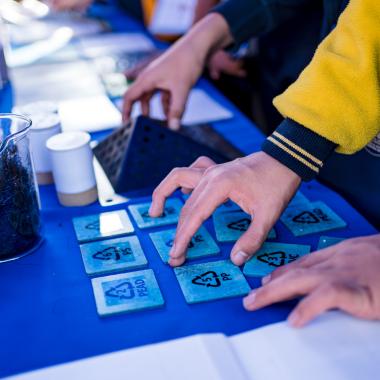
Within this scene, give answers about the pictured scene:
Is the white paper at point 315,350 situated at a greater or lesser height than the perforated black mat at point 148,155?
lesser

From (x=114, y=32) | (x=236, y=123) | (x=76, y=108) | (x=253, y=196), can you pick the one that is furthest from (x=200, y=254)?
(x=114, y=32)

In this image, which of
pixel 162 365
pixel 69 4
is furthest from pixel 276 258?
pixel 69 4

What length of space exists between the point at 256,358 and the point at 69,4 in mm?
1891

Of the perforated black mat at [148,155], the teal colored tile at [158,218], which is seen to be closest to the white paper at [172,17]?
the perforated black mat at [148,155]

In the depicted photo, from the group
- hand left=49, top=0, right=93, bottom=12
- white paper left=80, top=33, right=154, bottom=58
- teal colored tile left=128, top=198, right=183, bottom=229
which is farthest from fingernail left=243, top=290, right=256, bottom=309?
hand left=49, top=0, right=93, bottom=12

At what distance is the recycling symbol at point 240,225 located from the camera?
2.39 feet

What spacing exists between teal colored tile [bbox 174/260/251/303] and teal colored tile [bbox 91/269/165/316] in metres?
0.03

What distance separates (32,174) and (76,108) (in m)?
0.56

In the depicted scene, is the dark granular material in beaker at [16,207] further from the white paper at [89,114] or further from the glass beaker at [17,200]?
the white paper at [89,114]

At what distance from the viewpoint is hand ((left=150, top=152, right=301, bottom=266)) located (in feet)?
2.10

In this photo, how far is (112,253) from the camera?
2.24ft

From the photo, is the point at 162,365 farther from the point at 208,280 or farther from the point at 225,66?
the point at 225,66

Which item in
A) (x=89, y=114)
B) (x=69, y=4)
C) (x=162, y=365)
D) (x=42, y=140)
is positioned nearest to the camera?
(x=162, y=365)

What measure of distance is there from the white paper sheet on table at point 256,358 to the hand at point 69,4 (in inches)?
72.5
